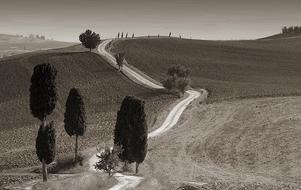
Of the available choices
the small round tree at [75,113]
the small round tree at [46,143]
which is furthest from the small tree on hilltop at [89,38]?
the small round tree at [46,143]

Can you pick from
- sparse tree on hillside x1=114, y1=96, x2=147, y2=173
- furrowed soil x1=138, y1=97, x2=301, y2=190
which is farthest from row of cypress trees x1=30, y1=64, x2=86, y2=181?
furrowed soil x1=138, y1=97, x2=301, y2=190

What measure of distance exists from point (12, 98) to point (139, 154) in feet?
211

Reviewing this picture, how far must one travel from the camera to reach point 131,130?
65.2m

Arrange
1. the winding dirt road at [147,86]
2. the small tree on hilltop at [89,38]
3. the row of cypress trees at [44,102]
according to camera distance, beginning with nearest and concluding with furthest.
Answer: the winding dirt road at [147,86] → the row of cypress trees at [44,102] → the small tree on hilltop at [89,38]

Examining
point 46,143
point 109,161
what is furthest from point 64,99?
point 109,161

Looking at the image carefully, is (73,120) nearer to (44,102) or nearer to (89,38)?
(44,102)

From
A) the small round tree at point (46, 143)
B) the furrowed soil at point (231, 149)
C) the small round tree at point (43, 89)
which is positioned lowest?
the furrowed soil at point (231, 149)

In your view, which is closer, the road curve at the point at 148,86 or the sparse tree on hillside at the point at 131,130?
the road curve at the point at 148,86

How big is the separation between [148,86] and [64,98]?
2067cm

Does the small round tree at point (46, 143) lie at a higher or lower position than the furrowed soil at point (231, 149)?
higher

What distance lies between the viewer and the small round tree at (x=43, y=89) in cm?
5881

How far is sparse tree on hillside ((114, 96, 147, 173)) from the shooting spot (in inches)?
2562

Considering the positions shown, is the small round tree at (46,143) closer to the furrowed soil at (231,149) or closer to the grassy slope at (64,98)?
the furrowed soil at (231,149)

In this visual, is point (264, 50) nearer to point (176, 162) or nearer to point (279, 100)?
point (279, 100)
